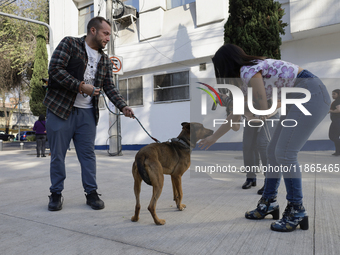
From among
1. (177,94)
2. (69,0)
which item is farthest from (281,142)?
(69,0)

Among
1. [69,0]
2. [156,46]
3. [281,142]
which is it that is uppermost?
[69,0]

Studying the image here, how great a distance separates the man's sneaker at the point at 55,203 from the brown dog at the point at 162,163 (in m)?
0.93

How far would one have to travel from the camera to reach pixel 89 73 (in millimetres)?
3035

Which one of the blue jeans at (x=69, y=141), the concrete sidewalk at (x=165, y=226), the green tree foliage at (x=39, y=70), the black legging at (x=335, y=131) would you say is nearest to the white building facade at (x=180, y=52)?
the black legging at (x=335, y=131)

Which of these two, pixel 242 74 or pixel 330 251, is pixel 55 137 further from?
pixel 330 251

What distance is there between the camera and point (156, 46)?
35.7ft

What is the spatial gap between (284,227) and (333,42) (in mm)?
7962

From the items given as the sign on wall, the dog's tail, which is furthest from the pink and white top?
the sign on wall

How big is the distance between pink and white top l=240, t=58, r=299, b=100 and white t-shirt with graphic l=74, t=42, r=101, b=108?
1.78 metres

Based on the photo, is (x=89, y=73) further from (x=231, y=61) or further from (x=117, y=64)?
(x=117, y=64)

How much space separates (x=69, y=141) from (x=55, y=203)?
70 cm

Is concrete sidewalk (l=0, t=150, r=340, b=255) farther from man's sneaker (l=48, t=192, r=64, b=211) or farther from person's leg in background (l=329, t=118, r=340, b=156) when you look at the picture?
person's leg in background (l=329, t=118, r=340, b=156)

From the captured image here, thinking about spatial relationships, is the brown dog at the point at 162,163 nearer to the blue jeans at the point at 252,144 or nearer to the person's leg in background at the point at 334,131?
the blue jeans at the point at 252,144

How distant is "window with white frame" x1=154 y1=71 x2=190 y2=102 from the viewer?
10422mm
